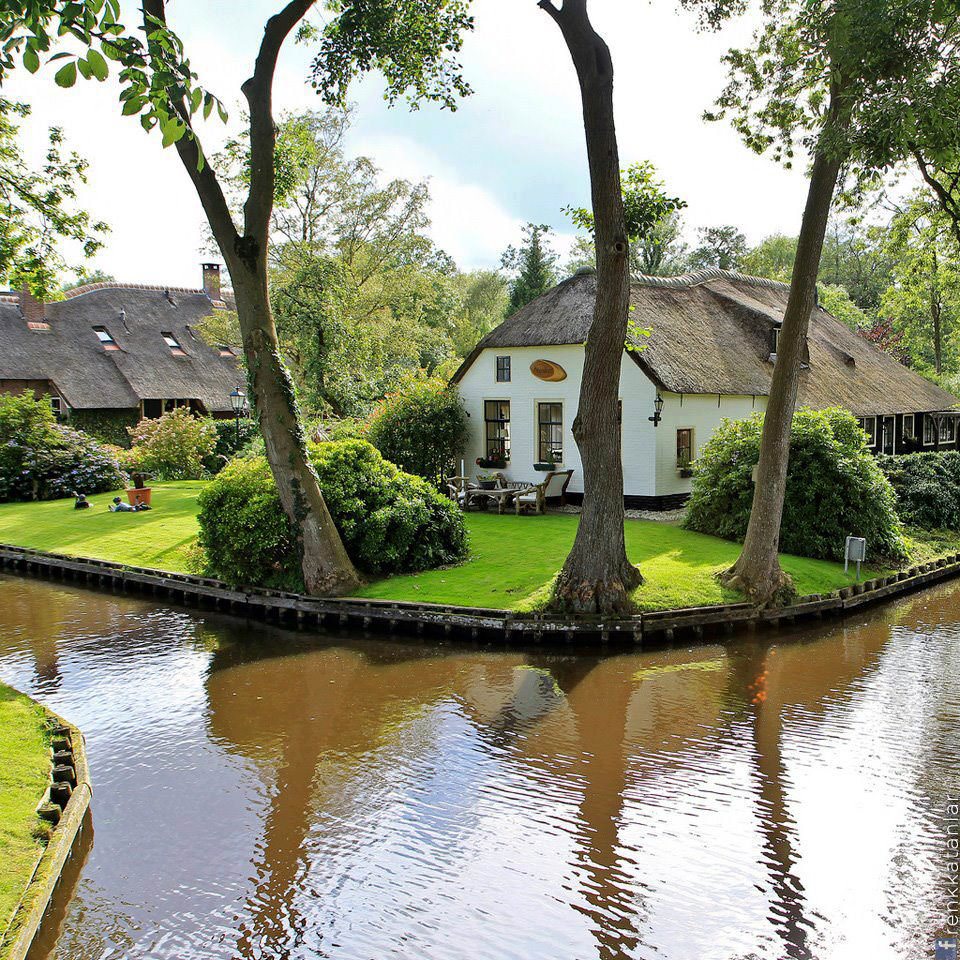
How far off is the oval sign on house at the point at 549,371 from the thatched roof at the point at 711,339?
533 millimetres

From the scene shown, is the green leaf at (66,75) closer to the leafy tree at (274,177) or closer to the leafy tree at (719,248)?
the leafy tree at (274,177)

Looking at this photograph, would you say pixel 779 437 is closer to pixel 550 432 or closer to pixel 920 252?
pixel 550 432

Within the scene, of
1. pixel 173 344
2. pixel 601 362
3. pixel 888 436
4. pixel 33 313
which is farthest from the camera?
pixel 173 344

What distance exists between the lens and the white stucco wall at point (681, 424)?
1961 cm

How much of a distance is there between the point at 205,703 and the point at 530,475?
12710 millimetres

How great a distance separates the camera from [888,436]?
27156 mm

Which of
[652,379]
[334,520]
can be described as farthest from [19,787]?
[652,379]

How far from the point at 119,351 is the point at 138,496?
47.6ft

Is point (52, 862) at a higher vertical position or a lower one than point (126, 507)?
lower

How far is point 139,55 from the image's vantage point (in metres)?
3.68

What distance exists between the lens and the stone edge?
5.26 meters

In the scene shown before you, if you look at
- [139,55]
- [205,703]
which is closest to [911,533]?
[205,703]

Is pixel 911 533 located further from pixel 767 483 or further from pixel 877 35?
pixel 877 35

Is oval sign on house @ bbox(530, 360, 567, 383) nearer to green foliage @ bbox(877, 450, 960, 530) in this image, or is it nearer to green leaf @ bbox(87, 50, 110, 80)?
green foliage @ bbox(877, 450, 960, 530)
